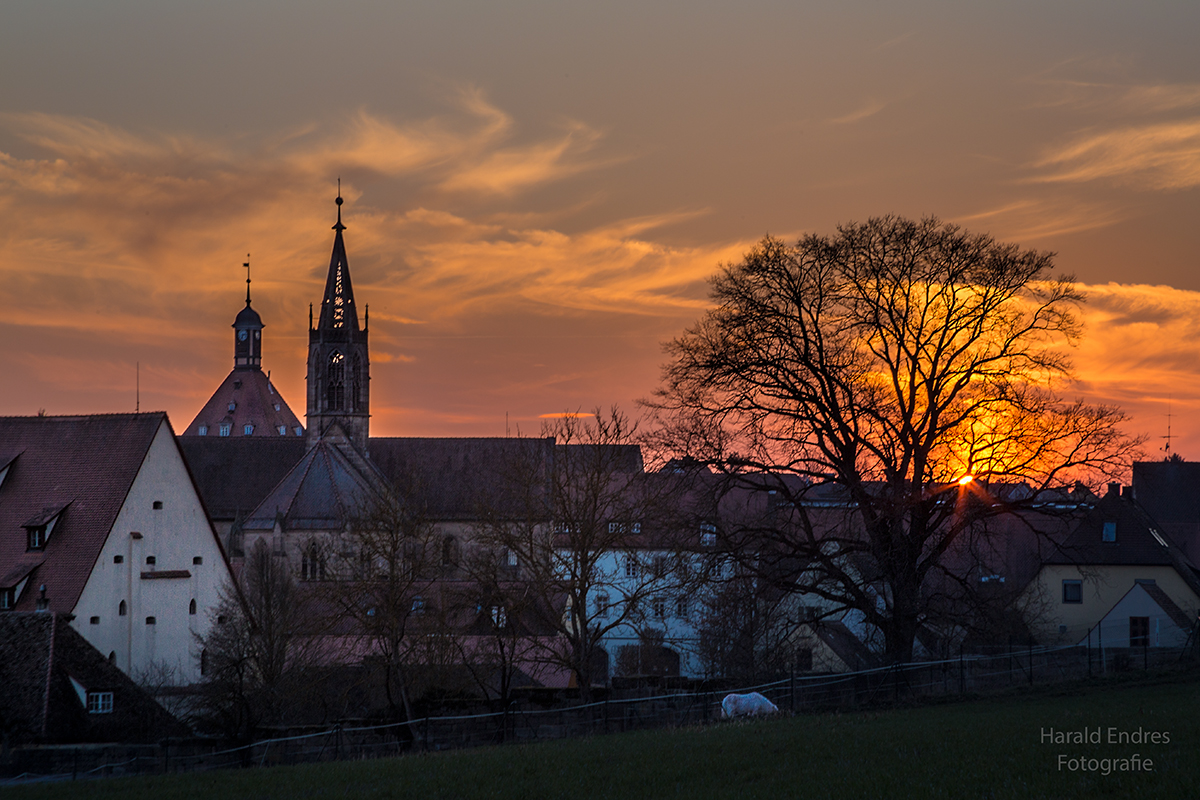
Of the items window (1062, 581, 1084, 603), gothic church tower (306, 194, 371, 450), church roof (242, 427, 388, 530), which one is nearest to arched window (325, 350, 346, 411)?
gothic church tower (306, 194, 371, 450)

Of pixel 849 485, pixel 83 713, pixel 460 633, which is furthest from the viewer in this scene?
pixel 460 633

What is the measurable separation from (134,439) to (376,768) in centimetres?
3560

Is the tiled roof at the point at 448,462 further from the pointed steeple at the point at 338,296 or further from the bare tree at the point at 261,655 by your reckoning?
the bare tree at the point at 261,655

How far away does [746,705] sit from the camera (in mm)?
25453

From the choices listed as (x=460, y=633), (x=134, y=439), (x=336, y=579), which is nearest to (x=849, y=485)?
(x=460, y=633)

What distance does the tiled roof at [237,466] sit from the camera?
91.1 meters

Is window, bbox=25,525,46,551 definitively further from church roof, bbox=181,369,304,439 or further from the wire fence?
church roof, bbox=181,369,304,439

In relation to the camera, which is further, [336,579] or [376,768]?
[336,579]

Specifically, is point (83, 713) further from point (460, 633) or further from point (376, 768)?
point (376, 768)

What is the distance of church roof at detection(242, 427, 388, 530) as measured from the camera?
260ft

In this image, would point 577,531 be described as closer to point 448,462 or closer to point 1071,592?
point 1071,592

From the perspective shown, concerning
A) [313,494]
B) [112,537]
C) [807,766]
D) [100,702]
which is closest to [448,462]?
[313,494]

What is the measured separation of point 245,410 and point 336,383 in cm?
4763

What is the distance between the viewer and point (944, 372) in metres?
27.5
